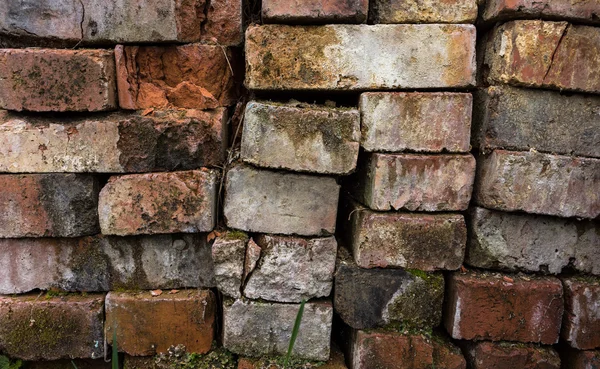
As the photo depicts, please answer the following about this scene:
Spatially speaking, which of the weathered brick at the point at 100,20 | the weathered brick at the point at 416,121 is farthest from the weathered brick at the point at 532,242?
the weathered brick at the point at 100,20

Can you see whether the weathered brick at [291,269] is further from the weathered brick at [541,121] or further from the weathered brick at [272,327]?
the weathered brick at [541,121]

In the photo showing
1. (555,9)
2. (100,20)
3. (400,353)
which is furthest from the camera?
(400,353)

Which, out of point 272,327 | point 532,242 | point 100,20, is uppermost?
point 100,20

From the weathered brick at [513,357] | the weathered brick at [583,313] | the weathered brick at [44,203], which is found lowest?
the weathered brick at [513,357]

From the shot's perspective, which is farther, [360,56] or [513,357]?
[513,357]

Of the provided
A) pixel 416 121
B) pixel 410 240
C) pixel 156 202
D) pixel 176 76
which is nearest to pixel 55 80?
pixel 176 76

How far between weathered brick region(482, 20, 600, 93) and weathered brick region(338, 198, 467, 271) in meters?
0.73

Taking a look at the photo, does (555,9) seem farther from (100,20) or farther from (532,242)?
(100,20)

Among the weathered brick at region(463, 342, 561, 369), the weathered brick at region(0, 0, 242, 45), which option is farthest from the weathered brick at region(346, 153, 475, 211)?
the weathered brick at region(0, 0, 242, 45)

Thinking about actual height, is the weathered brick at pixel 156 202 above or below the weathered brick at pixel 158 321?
above

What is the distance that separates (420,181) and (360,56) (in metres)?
0.65

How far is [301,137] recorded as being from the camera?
6.16 ft

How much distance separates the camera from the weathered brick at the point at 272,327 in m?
2.05

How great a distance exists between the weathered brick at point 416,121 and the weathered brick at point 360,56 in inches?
2.6
